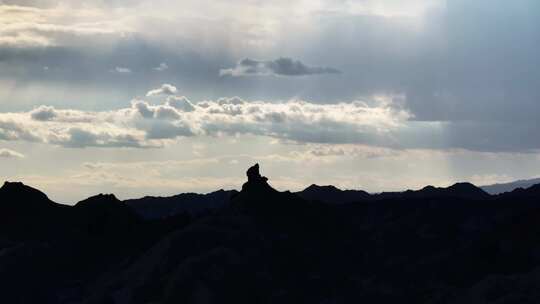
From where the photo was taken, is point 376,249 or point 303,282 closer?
point 303,282

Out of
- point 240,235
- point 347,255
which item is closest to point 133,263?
point 240,235

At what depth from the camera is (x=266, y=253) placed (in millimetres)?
127562

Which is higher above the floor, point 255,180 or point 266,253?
point 255,180

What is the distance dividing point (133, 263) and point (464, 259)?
5310 centimetres

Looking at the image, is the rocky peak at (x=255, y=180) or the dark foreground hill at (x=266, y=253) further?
the rocky peak at (x=255, y=180)

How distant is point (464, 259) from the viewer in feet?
421

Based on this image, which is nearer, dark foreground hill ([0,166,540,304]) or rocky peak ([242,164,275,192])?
dark foreground hill ([0,166,540,304])

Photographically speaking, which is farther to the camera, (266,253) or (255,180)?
(255,180)

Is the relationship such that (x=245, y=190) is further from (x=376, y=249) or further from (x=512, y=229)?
(x=512, y=229)

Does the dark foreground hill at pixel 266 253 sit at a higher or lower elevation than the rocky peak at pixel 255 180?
lower

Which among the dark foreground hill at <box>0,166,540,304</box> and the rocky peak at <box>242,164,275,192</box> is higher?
the rocky peak at <box>242,164,275,192</box>

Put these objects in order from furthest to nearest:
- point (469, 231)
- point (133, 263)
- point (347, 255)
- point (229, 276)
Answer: point (469, 231), point (347, 255), point (133, 263), point (229, 276)

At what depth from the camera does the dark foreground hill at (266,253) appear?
114250 mm

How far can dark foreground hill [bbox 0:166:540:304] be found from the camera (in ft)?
375
